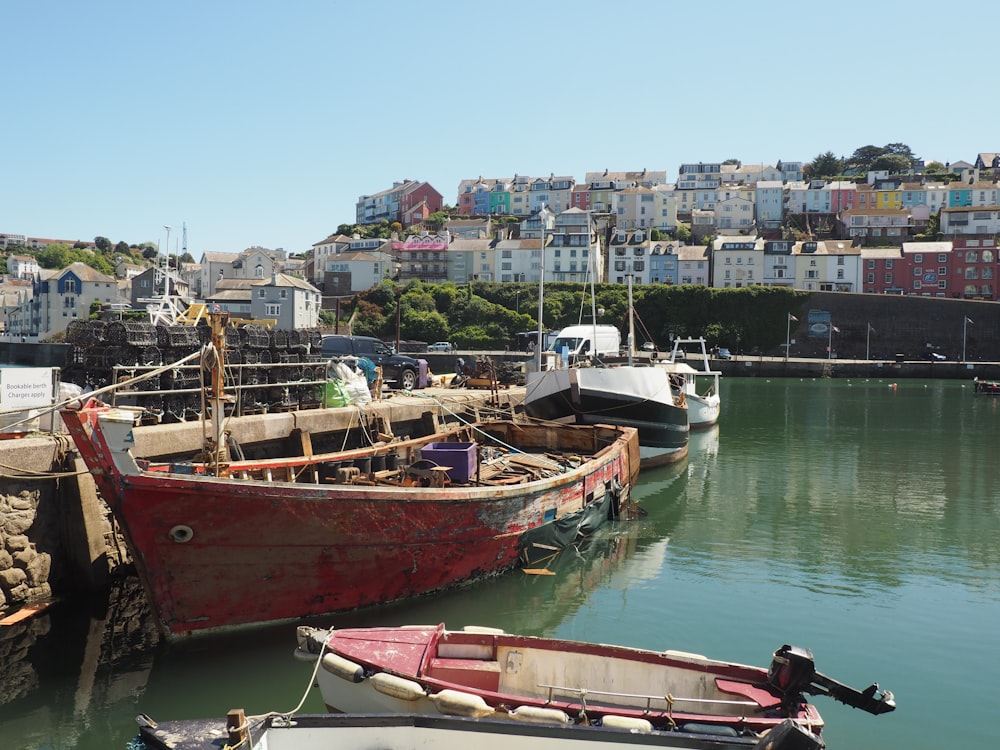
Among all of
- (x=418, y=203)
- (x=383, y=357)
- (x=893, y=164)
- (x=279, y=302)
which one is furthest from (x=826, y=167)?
(x=383, y=357)

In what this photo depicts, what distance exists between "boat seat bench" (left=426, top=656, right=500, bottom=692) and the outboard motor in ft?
8.47

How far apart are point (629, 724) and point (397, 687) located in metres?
1.96

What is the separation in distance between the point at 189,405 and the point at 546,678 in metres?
11.9

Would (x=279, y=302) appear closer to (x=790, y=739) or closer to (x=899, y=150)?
(x=790, y=739)

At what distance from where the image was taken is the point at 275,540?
9969 mm

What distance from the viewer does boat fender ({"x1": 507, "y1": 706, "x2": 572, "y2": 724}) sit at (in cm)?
663

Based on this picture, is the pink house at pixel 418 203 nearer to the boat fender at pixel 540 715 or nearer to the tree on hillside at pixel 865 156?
the tree on hillside at pixel 865 156

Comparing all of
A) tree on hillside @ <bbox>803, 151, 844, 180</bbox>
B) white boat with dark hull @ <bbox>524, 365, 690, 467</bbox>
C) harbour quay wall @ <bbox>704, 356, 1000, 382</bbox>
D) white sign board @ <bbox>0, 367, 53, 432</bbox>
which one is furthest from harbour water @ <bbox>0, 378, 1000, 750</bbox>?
tree on hillside @ <bbox>803, 151, 844, 180</bbox>

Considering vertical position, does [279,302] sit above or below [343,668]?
above

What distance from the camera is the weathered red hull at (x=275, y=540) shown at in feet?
30.5

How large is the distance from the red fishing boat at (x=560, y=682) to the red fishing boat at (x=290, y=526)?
2.45m

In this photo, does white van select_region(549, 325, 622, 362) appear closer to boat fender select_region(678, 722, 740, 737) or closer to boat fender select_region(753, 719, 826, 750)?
boat fender select_region(678, 722, 740, 737)

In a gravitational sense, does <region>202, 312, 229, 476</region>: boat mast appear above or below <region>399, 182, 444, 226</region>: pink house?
below

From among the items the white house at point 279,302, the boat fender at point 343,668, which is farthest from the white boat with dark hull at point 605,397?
the white house at point 279,302
